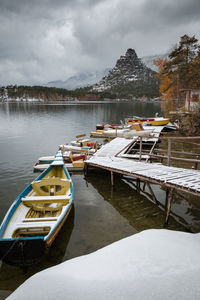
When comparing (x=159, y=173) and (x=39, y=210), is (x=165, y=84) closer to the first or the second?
(x=159, y=173)

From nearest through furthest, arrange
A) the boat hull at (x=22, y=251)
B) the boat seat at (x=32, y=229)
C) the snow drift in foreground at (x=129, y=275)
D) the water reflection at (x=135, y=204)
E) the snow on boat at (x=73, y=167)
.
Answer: the snow drift in foreground at (x=129, y=275) → the boat hull at (x=22, y=251) → the boat seat at (x=32, y=229) → the water reflection at (x=135, y=204) → the snow on boat at (x=73, y=167)

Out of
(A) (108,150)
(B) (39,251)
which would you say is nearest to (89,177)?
(A) (108,150)

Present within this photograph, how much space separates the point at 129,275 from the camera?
3.32 metres

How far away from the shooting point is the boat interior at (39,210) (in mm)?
5816

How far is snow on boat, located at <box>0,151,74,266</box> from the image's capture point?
477 centimetres

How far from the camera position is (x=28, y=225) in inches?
229

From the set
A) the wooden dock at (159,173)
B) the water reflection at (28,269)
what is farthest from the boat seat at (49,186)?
the wooden dock at (159,173)

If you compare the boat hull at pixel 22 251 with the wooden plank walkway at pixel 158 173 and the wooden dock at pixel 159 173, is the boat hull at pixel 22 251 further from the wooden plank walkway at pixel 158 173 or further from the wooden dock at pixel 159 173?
the wooden plank walkway at pixel 158 173

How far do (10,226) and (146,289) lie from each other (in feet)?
16.3

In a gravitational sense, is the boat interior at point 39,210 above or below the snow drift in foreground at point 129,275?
below

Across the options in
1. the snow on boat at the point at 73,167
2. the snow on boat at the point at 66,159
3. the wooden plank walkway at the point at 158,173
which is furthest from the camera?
the snow on boat at the point at 66,159

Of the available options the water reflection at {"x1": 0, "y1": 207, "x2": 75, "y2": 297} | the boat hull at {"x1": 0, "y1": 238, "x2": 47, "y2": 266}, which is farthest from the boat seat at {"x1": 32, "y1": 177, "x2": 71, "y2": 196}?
the boat hull at {"x1": 0, "y1": 238, "x2": 47, "y2": 266}

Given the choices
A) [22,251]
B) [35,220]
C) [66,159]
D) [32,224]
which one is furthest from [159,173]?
[66,159]

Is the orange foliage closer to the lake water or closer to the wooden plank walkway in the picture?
the wooden plank walkway
